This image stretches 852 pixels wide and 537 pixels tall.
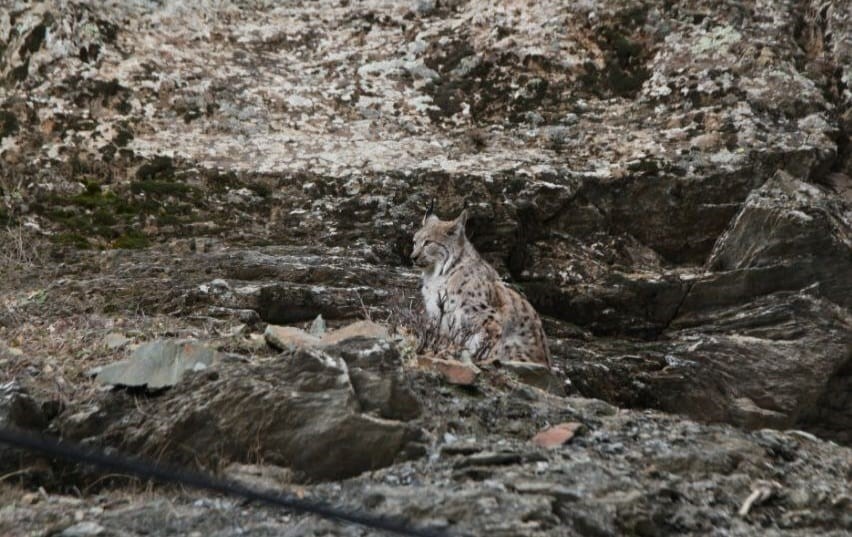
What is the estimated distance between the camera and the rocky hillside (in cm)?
517

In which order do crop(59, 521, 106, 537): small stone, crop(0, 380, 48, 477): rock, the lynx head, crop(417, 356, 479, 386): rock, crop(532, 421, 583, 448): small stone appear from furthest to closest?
the lynx head, crop(417, 356, 479, 386): rock, crop(532, 421, 583, 448): small stone, crop(0, 380, 48, 477): rock, crop(59, 521, 106, 537): small stone

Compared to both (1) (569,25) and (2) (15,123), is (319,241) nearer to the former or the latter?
(2) (15,123)

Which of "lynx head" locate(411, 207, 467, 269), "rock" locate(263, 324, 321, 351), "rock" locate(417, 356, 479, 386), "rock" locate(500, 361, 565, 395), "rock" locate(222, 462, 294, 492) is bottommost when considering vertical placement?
"rock" locate(500, 361, 565, 395)

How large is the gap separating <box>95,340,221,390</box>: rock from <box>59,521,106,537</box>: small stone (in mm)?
1582

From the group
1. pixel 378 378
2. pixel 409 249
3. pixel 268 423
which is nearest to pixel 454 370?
pixel 378 378

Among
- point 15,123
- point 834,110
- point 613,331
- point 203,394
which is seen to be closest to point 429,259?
point 613,331

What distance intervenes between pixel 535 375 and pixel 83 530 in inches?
171

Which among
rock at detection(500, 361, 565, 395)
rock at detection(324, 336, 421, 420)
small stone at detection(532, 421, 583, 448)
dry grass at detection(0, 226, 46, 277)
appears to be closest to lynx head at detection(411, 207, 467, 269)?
rock at detection(500, 361, 565, 395)

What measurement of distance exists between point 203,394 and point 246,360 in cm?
92

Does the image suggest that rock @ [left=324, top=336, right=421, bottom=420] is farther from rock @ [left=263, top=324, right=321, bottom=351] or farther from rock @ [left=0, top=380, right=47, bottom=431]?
rock @ [left=0, top=380, right=47, bottom=431]

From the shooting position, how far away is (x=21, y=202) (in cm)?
1248

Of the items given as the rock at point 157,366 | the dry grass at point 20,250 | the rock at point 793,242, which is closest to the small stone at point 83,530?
the rock at point 157,366

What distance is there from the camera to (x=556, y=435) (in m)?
5.77

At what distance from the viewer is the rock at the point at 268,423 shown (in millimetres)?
5270
